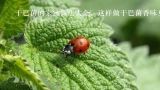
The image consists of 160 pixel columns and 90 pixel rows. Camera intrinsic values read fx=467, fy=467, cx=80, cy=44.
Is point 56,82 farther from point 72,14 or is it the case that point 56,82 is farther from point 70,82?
point 72,14

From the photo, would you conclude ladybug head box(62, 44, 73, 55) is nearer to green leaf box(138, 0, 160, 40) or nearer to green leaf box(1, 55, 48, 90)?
green leaf box(1, 55, 48, 90)

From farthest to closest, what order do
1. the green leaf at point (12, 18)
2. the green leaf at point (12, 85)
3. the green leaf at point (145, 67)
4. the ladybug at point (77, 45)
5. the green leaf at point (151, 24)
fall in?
the green leaf at point (151, 24), the green leaf at point (145, 67), the ladybug at point (77, 45), the green leaf at point (12, 18), the green leaf at point (12, 85)

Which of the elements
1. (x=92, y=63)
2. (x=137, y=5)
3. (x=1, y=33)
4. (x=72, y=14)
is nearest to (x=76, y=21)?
(x=72, y=14)

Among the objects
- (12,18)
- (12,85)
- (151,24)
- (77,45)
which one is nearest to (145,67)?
(151,24)

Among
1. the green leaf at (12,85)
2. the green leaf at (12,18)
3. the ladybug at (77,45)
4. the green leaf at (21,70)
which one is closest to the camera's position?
the green leaf at (21,70)

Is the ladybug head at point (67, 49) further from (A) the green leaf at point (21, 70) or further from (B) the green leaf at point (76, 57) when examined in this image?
(A) the green leaf at point (21, 70)

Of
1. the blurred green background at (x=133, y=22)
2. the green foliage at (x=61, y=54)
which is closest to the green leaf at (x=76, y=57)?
the green foliage at (x=61, y=54)
